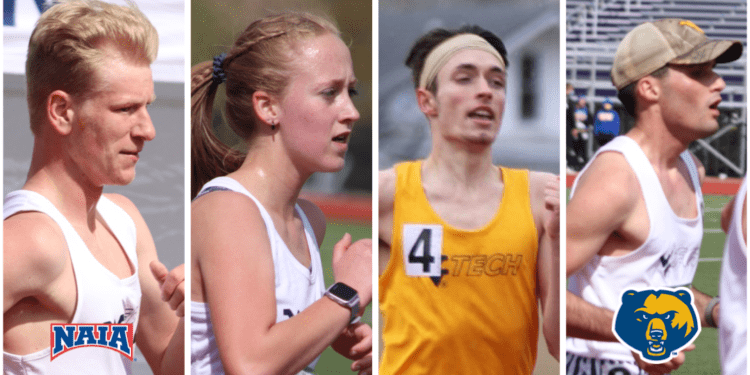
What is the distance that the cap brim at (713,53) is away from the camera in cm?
349

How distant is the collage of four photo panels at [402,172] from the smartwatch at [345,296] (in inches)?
0.5

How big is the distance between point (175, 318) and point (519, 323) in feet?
5.42

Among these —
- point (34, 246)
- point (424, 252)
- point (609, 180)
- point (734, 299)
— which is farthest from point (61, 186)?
point (734, 299)

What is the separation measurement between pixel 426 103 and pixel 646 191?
3.71 feet

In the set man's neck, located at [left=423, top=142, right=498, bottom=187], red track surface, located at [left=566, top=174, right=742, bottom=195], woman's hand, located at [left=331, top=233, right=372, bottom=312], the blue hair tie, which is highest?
the blue hair tie

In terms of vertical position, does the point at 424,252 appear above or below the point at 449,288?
above

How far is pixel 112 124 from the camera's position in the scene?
3268 mm

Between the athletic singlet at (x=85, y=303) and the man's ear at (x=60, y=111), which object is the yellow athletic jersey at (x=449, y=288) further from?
the man's ear at (x=60, y=111)

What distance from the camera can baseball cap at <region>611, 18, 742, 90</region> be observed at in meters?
3.49

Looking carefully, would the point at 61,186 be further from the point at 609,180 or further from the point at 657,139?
the point at 657,139

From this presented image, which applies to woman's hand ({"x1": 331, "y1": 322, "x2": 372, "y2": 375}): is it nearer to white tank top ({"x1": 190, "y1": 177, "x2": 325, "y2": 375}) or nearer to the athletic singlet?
white tank top ({"x1": 190, "y1": 177, "x2": 325, "y2": 375})

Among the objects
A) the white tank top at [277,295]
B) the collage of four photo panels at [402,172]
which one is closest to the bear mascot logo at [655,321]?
the collage of four photo panels at [402,172]

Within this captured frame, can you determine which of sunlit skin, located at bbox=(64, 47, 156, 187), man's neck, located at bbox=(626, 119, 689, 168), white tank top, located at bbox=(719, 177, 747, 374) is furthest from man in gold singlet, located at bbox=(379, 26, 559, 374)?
sunlit skin, located at bbox=(64, 47, 156, 187)

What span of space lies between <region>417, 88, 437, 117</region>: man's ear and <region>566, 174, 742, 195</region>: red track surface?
0.74m
